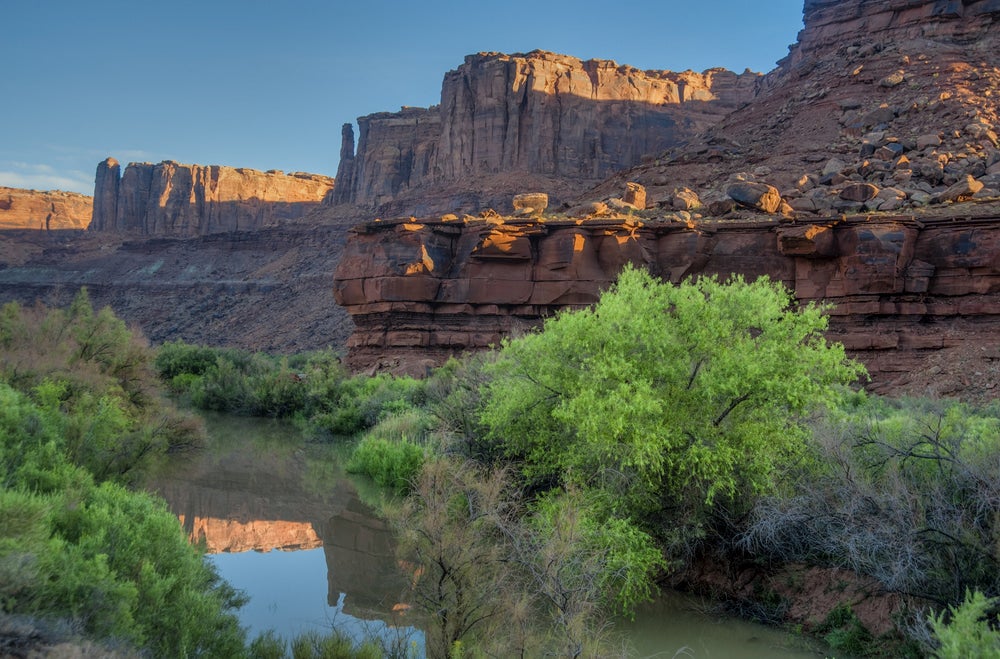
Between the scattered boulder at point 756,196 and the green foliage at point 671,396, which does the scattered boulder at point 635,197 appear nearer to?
the scattered boulder at point 756,196

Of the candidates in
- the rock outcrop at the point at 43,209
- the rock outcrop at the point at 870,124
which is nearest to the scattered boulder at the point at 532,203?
the rock outcrop at the point at 870,124

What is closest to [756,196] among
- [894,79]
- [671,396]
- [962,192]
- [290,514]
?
[962,192]

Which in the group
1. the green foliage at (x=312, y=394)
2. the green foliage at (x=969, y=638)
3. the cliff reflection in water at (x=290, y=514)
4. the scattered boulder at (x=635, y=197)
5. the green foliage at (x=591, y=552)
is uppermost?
the scattered boulder at (x=635, y=197)

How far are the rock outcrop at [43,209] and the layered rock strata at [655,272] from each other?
92.5 m

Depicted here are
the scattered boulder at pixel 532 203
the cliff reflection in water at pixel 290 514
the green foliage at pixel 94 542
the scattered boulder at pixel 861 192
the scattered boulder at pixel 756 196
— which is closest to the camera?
the green foliage at pixel 94 542

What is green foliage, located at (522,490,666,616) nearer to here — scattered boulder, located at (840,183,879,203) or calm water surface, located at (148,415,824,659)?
calm water surface, located at (148,415,824,659)

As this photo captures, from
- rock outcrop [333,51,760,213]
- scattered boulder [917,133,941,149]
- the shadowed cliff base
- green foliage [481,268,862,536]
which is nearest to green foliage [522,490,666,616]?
green foliage [481,268,862,536]

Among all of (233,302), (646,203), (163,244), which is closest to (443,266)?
(646,203)

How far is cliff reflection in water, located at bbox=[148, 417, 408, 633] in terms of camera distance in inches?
399

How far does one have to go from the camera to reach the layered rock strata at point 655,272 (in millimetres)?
25688

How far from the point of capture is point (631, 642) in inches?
312

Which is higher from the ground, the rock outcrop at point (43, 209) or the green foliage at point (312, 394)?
the rock outcrop at point (43, 209)

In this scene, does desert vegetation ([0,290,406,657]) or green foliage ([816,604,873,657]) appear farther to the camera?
green foliage ([816,604,873,657])

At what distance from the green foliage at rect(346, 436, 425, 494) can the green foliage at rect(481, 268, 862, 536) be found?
4.44 meters
